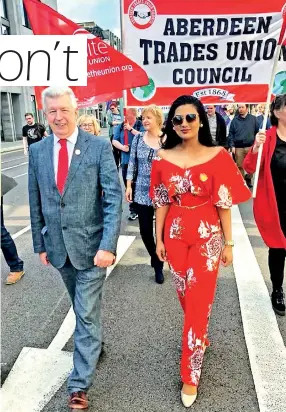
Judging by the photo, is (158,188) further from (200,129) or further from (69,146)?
(69,146)

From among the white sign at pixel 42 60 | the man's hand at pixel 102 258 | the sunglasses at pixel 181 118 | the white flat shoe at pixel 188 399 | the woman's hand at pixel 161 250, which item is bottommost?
the white flat shoe at pixel 188 399

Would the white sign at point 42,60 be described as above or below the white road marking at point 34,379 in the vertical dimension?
above

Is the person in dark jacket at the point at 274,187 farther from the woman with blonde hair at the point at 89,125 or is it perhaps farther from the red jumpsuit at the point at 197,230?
the woman with blonde hair at the point at 89,125

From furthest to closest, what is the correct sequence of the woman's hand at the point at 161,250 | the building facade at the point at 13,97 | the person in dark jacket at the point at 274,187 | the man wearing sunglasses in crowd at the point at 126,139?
the building facade at the point at 13,97, the man wearing sunglasses in crowd at the point at 126,139, the person in dark jacket at the point at 274,187, the woman's hand at the point at 161,250

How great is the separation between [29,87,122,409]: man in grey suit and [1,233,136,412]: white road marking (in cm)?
31

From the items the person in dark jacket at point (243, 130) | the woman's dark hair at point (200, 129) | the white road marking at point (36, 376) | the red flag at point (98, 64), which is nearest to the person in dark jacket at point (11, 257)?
the white road marking at point (36, 376)

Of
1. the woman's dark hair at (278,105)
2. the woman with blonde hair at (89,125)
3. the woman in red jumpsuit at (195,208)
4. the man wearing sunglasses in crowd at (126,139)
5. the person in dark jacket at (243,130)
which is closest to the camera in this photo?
the woman in red jumpsuit at (195,208)

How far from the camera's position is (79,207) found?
7.97 feet

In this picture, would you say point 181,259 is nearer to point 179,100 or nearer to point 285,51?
point 179,100

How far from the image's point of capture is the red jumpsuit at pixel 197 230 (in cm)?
249

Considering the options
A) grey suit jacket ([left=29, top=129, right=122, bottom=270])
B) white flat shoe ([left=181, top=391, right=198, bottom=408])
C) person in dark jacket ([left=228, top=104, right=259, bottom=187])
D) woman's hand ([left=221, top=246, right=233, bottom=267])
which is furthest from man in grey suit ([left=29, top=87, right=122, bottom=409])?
person in dark jacket ([left=228, top=104, right=259, bottom=187])

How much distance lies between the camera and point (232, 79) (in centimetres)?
451

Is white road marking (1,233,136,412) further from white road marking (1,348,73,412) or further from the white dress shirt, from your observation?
the white dress shirt

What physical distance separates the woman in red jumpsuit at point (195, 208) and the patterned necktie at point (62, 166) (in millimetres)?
593
